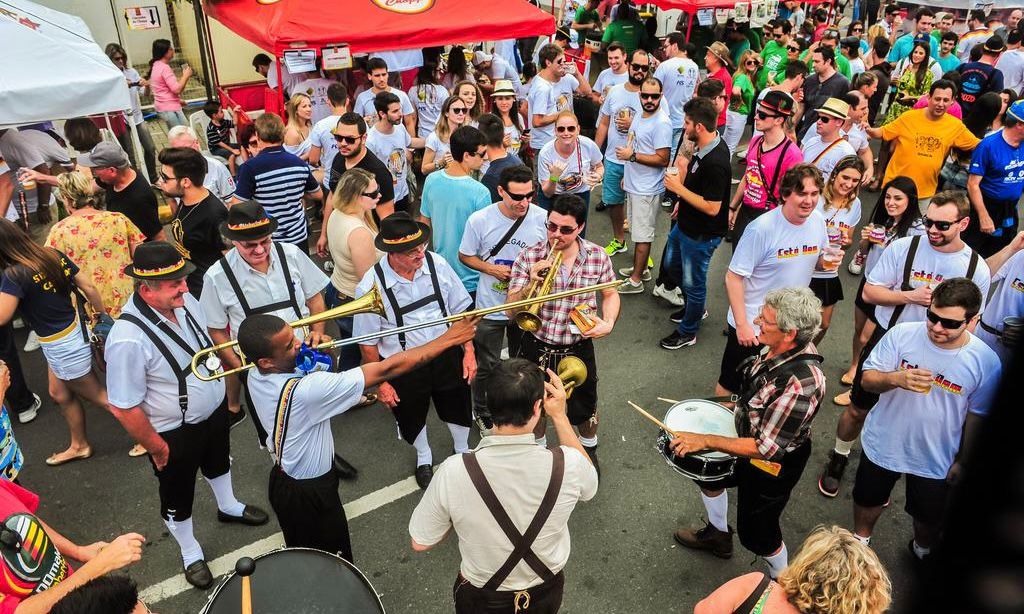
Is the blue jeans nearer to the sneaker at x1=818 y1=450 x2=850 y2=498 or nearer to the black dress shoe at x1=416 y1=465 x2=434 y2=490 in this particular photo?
the sneaker at x1=818 y1=450 x2=850 y2=498

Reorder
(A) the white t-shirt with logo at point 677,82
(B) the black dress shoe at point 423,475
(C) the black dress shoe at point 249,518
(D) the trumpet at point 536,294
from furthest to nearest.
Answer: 1. (A) the white t-shirt with logo at point 677,82
2. (B) the black dress shoe at point 423,475
3. (C) the black dress shoe at point 249,518
4. (D) the trumpet at point 536,294

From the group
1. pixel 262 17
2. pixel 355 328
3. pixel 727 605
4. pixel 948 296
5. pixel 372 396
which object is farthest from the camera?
pixel 262 17

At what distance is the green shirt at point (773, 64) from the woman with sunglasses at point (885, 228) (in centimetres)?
535

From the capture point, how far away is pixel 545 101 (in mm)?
8992

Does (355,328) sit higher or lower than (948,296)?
lower

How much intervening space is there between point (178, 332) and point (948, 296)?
13.3ft

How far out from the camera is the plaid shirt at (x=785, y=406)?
11.7 feet

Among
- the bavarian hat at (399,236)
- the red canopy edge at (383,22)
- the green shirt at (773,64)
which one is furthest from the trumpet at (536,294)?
the green shirt at (773,64)

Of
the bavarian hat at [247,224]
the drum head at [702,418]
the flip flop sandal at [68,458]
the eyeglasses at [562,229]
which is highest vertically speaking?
the bavarian hat at [247,224]

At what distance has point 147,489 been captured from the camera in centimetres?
510

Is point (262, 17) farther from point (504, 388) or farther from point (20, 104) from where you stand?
point (504, 388)

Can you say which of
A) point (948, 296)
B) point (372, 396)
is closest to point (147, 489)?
point (372, 396)

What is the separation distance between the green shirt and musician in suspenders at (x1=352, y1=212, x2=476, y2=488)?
801 centimetres

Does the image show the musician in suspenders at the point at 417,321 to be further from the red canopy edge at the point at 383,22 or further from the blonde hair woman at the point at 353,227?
the red canopy edge at the point at 383,22
